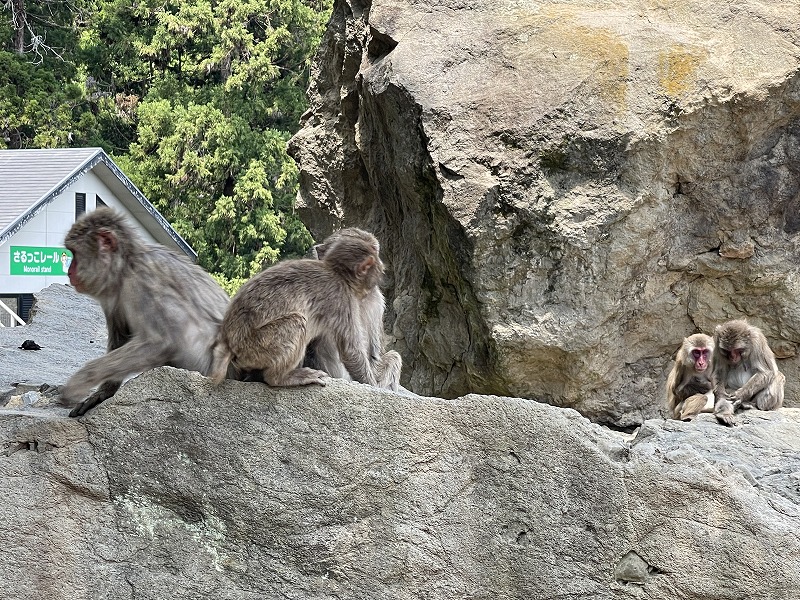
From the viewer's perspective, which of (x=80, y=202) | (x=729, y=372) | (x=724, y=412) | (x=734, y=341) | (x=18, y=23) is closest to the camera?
(x=724, y=412)

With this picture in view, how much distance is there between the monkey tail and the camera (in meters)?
4.20

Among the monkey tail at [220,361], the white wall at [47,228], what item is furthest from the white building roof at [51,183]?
the monkey tail at [220,361]

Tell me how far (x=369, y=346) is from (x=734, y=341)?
11.2 ft

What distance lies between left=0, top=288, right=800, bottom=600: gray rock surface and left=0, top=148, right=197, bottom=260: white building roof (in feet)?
44.4

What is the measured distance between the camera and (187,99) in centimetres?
2495

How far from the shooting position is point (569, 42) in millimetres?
7547

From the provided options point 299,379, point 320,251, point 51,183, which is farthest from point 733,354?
point 51,183

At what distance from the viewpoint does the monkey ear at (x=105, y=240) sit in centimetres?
456

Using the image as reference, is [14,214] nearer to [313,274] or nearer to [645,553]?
[313,274]

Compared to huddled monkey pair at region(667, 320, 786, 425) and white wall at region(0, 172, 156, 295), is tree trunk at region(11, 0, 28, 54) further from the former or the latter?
huddled monkey pair at region(667, 320, 786, 425)

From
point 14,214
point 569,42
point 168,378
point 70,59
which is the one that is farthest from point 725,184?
point 70,59

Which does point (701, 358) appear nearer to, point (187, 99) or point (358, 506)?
point (358, 506)

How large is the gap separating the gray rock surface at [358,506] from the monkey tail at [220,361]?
2.1 inches

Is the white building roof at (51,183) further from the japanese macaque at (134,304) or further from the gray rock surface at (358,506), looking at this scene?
the gray rock surface at (358,506)
